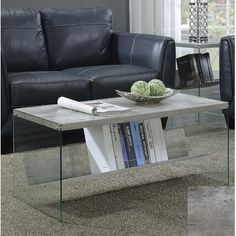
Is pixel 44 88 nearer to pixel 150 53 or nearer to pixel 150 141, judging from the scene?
pixel 150 53

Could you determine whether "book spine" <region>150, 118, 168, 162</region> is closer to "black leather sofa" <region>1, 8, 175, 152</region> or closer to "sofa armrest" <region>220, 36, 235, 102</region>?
"black leather sofa" <region>1, 8, 175, 152</region>

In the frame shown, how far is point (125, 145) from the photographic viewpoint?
11.0ft

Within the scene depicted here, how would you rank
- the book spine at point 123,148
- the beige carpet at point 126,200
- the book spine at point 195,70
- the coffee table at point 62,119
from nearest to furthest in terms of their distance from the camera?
the beige carpet at point 126,200 → the coffee table at point 62,119 → the book spine at point 123,148 → the book spine at point 195,70

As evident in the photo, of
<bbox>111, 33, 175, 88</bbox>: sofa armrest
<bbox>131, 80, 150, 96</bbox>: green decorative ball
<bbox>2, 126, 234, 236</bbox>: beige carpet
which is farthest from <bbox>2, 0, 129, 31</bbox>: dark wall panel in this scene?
<bbox>131, 80, 150, 96</bbox>: green decorative ball

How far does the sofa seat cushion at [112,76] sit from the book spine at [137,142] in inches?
41.8

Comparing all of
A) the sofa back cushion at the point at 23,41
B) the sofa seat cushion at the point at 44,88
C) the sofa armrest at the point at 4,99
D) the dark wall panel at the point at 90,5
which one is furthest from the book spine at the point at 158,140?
the dark wall panel at the point at 90,5

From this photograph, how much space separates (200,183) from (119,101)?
602 mm

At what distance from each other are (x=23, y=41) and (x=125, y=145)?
172 cm

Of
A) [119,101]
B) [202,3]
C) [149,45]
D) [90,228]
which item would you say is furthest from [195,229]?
[202,3]

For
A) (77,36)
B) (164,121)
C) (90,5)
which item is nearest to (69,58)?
(77,36)

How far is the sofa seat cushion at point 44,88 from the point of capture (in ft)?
13.8

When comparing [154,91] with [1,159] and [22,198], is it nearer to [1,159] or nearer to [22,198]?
[22,198]

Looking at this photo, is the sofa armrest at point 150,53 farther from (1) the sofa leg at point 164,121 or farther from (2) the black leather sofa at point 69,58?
(1) the sofa leg at point 164,121

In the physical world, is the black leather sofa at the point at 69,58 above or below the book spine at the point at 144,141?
above
